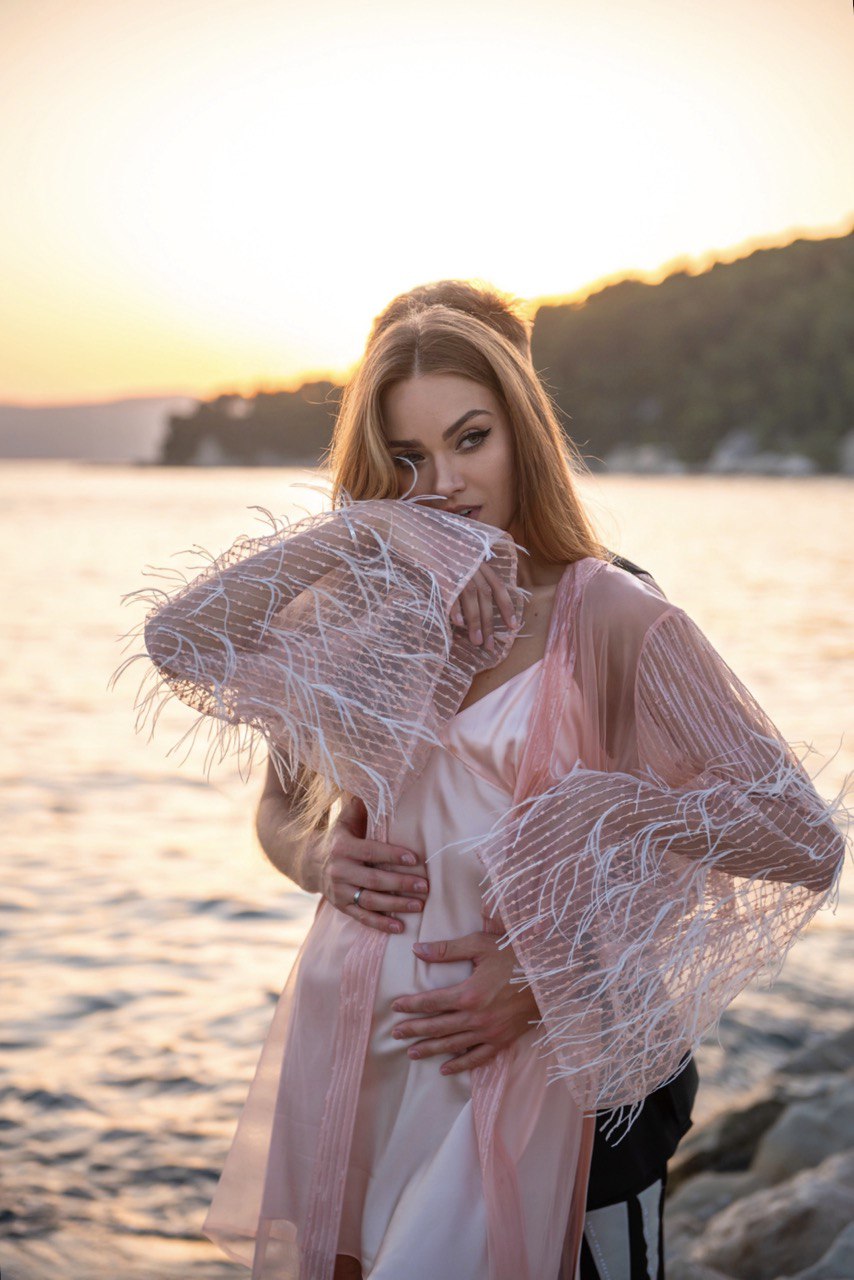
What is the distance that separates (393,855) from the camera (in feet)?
5.94

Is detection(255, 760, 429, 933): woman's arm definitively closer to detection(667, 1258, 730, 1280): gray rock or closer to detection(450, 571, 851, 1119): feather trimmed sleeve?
detection(450, 571, 851, 1119): feather trimmed sleeve

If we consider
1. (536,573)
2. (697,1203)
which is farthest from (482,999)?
(697,1203)

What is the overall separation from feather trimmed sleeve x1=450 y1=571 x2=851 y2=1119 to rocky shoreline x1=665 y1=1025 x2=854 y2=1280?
1.58 m

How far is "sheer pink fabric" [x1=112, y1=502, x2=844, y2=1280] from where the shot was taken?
161 cm

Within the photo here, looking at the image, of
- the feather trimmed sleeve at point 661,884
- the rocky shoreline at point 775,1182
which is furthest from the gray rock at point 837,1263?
the feather trimmed sleeve at point 661,884

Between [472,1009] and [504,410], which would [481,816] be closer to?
[472,1009]

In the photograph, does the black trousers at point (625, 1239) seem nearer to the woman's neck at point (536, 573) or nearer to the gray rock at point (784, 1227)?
the woman's neck at point (536, 573)

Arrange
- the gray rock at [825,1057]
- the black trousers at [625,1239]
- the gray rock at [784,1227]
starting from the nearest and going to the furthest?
1. the black trousers at [625,1239]
2. the gray rock at [784,1227]
3. the gray rock at [825,1057]

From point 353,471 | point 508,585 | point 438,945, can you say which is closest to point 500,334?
point 353,471

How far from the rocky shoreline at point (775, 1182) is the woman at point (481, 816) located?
154 cm

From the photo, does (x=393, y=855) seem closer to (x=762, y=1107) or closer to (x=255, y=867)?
(x=762, y=1107)

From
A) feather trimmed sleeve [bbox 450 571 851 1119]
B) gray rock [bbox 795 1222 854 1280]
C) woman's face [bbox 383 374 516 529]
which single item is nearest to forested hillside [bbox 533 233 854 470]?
gray rock [bbox 795 1222 854 1280]

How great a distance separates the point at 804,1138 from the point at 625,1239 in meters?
2.13

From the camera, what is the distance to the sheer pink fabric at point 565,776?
1.61 metres
